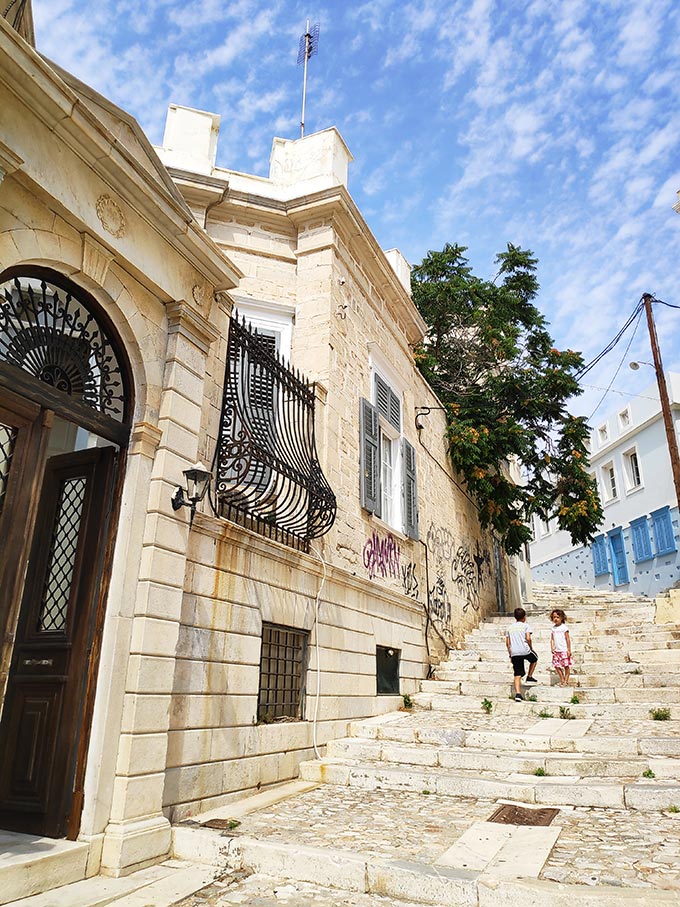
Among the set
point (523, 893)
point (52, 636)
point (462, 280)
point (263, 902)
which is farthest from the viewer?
point (462, 280)

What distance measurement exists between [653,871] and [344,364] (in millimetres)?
6297

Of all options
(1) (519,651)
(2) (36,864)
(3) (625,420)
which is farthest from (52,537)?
(3) (625,420)

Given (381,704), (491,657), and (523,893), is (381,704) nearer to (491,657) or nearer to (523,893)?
(491,657)

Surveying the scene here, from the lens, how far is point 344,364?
27.6ft

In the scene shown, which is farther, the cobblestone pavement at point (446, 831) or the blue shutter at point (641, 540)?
the blue shutter at point (641, 540)

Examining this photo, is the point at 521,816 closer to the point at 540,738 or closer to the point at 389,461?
the point at 540,738

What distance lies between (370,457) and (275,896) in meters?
5.90

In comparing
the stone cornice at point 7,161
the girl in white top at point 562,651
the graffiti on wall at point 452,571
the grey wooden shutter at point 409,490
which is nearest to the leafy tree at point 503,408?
the graffiti on wall at point 452,571

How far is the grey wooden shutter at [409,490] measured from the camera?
9945 mm

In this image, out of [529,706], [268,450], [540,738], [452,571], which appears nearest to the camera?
[268,450]

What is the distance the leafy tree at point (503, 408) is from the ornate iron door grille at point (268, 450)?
6633 mm

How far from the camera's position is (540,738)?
21.1ft

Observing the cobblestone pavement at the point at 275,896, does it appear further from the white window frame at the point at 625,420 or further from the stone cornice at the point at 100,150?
the white window frame at the point at 625,420

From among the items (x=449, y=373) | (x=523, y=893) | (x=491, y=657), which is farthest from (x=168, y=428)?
(x=449, y=373)
